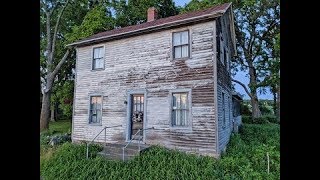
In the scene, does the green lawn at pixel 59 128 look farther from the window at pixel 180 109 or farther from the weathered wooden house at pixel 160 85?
the window at pixel 180 109

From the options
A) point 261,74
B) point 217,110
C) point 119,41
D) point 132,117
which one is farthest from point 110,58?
point 261,74

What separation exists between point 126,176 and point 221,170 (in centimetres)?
252

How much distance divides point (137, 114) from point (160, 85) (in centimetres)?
149

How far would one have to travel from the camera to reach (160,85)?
8.48 metres

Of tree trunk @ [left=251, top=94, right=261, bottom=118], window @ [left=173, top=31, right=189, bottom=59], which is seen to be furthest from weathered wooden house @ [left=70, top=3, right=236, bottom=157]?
Result: tree trunk @ [left=251, top=94, right=261, bottom=118]

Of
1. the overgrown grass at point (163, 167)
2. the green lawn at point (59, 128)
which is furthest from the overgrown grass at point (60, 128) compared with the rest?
the overgrown grass at point (163, 167)

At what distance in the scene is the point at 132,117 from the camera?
914cm

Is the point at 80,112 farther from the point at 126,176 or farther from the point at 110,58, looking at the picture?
the point at 126,176

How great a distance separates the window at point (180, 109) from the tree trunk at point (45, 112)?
33.0ft

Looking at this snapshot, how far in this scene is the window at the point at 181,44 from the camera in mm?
8145

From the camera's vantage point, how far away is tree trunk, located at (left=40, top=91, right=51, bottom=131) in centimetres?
1493
